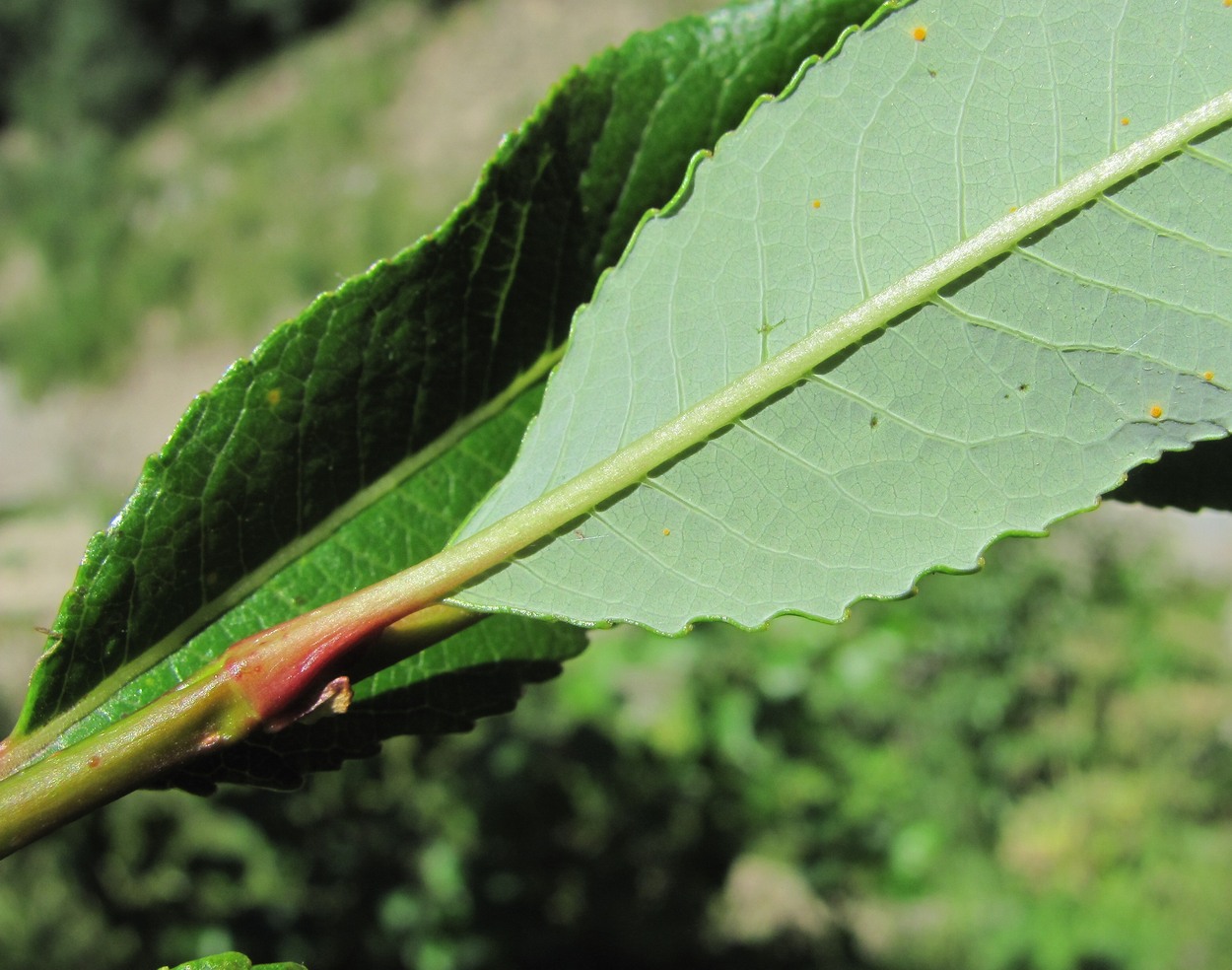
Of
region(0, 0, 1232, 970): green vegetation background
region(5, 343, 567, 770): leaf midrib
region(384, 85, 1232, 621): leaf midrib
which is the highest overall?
region(384, 85, 1232, 621): leaf midrib

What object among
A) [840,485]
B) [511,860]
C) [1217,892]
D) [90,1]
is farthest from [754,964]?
[90,1]

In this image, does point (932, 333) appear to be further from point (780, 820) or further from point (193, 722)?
point (780, 820)

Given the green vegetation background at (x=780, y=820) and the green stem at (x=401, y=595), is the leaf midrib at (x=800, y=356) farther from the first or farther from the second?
the green vegetation background at (x=780, y=820)

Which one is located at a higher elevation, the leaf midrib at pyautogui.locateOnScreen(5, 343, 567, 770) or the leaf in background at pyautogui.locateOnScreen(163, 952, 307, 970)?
the leaf midrib at pyautogui.locateOnScreen(5, 343, 567, 770)

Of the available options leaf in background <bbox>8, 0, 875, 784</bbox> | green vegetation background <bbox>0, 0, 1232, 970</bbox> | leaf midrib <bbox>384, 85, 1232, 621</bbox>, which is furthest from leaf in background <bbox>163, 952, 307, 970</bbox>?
green vegetation background <bbox>0, 0, 1232, 970</bbox>

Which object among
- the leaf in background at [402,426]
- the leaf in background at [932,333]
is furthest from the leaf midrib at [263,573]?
the leaf in background at [932,333]

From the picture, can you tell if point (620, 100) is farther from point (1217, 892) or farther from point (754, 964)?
point (1217, 892)

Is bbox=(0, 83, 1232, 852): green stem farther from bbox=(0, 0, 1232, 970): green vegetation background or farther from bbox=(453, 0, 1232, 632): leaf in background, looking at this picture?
bbox=(0, 0, 1232, 970): green vegetation background
